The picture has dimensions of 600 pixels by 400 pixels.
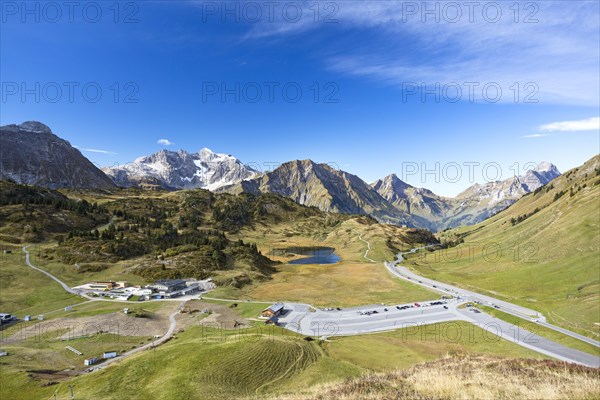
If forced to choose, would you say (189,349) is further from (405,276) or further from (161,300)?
(405,276)

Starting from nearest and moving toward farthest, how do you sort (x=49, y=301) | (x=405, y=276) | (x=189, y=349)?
1. (x=189, y=349)
2. (x=49, y=301)
3. (x=405, y=276)

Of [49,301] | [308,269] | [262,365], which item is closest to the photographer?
[262,365]

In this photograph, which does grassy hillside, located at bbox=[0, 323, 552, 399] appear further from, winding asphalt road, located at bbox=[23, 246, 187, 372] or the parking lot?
the parking lot

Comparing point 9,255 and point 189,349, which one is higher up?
point 9,255

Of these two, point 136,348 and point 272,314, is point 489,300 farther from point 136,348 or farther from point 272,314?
point 136,348

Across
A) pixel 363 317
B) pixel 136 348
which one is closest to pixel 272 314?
pixel 363 317

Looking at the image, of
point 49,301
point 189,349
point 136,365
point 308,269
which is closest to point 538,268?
point 308,269
